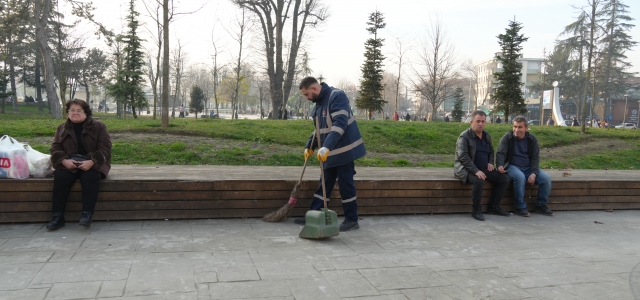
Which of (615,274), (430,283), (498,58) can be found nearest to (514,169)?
(615,274)

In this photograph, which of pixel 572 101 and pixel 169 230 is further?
pixel 572 101

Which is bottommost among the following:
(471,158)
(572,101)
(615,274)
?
(615,274)

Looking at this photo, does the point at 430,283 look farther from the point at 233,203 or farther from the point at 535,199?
the point at 535,199

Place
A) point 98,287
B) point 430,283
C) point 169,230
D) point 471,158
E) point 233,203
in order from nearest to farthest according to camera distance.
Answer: point 98,287 < point 430,283 < point 169,230 < point 233,203 < point 471,158

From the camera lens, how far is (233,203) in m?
5.36

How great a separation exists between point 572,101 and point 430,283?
7652 centimetres

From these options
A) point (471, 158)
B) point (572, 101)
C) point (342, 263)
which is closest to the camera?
point (342, 263)

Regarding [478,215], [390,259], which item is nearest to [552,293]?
[390,259]

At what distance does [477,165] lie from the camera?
20.2ft

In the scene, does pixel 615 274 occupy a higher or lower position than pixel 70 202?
lower

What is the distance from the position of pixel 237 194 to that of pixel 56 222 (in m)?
1.90

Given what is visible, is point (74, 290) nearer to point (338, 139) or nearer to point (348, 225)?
point (338, 139)

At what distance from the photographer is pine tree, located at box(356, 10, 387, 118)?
2999 cm

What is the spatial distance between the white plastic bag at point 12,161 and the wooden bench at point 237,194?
0.31 ft
